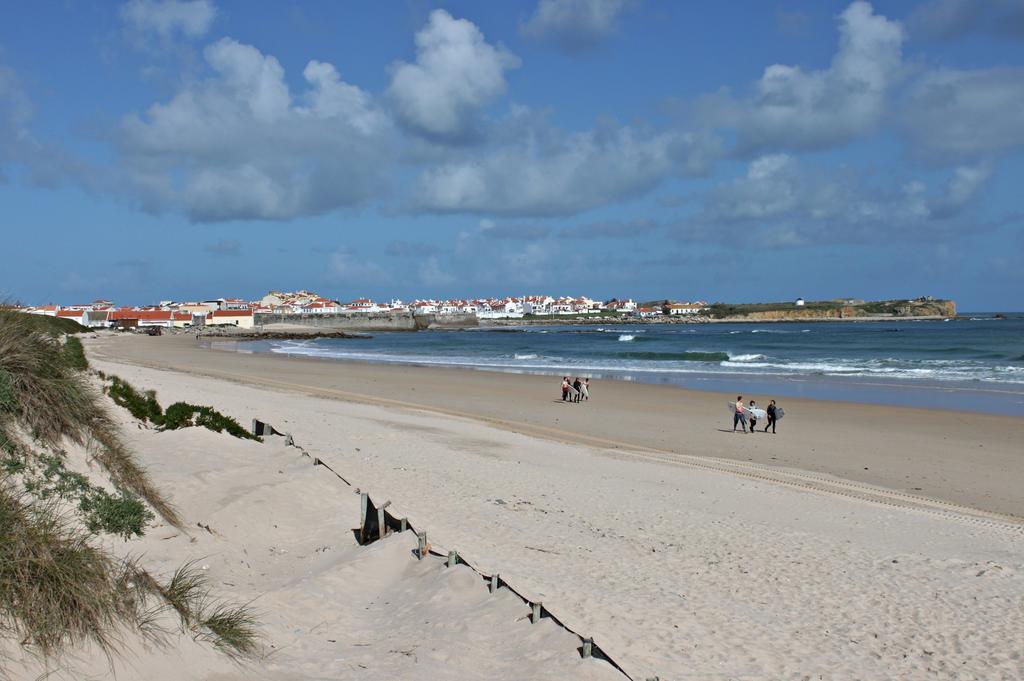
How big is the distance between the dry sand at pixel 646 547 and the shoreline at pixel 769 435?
0.15 m

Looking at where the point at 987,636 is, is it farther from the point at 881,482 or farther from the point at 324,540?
the point at 881,482

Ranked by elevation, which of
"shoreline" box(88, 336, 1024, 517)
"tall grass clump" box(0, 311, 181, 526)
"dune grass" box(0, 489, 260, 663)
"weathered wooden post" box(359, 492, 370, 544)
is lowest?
"shoreline" box(88, 336, 1024, 517)

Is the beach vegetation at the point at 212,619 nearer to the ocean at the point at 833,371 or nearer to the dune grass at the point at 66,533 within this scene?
the dune grass at the point at 66,533

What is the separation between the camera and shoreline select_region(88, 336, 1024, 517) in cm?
1445

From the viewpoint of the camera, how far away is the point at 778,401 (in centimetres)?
2659

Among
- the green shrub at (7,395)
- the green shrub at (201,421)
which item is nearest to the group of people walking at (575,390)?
the green shrub at (201,421)

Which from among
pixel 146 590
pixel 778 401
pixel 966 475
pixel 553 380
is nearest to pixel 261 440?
pixel 146 590

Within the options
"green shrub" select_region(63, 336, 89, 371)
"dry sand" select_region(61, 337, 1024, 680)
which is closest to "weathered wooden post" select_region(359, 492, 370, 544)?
"dry sand" select_region(61, 337, 1024, 680)

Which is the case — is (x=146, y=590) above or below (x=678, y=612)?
above

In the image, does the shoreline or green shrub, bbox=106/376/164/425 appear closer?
green shrub, bbox=106/376/164/425

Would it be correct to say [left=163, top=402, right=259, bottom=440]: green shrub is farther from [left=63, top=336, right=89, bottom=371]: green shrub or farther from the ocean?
the ocean

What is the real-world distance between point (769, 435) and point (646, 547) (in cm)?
1189

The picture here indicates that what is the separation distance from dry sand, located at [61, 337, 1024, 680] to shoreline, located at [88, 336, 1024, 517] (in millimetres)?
147

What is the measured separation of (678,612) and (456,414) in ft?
53.7
